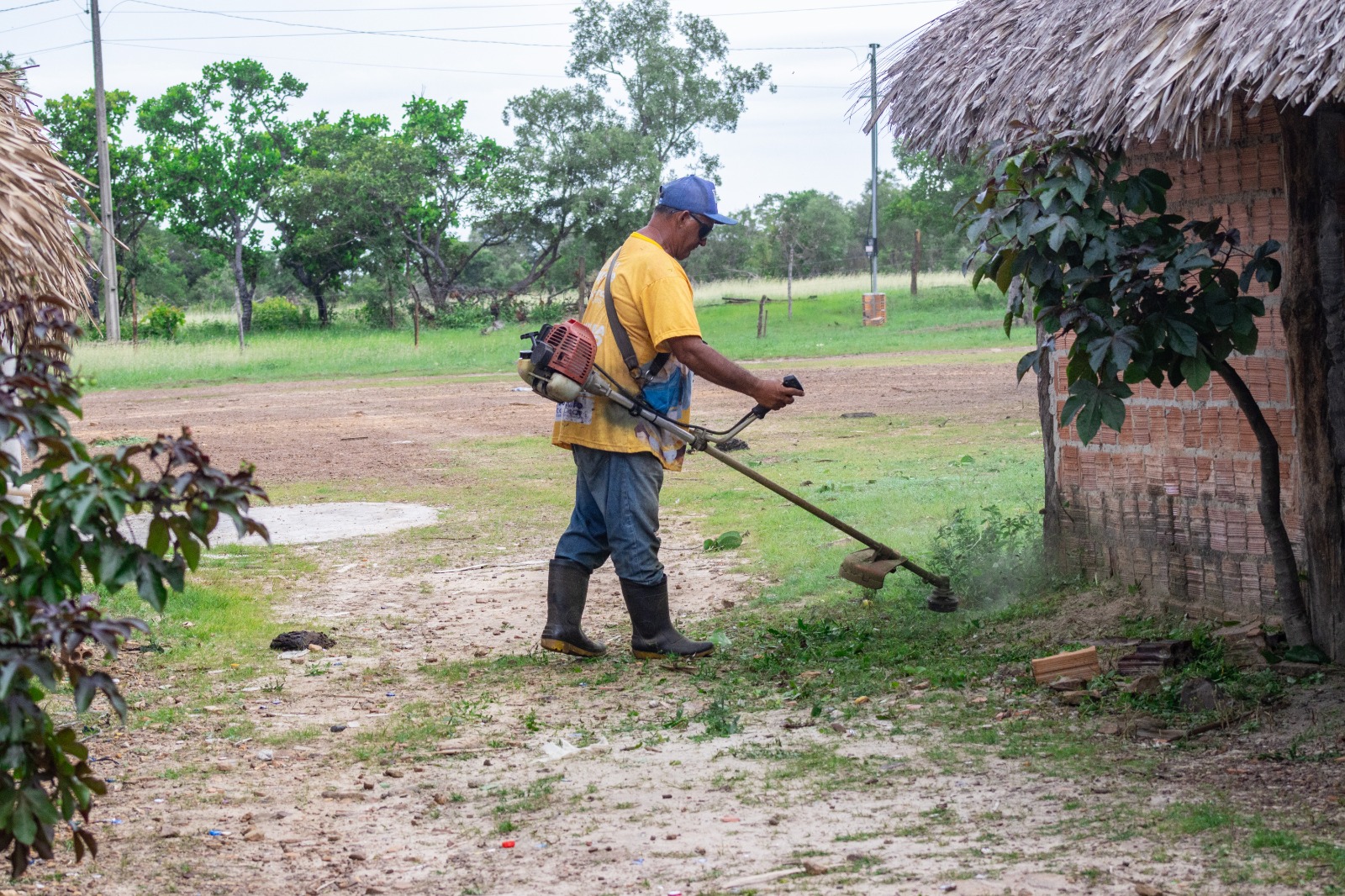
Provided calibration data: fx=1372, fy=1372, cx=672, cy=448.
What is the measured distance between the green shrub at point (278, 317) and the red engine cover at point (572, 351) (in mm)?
41556

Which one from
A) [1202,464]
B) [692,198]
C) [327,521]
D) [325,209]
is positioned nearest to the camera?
[1202,464]

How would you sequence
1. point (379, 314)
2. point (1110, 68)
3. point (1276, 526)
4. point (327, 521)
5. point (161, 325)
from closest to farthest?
point (1110, 68) < point (1276, 526) < point (327, 521) < point (161, 325) < point (379, 314)

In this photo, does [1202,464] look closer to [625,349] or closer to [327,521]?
[625,349]

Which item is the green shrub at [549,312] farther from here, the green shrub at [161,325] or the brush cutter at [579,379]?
the brush cutter at [579,379]

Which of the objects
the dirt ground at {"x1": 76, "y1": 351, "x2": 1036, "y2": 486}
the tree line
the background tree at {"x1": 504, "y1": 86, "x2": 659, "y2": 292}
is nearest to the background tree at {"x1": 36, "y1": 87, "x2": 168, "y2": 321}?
the tree line

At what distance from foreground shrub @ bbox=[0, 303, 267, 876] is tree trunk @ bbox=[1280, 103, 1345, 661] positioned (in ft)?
12.8

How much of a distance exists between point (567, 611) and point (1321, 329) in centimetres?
329

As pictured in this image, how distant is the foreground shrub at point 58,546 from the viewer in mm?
2596

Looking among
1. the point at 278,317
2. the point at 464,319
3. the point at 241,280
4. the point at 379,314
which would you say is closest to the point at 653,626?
the point at 464,319

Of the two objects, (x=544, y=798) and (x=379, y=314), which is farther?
(x=379, y=314)

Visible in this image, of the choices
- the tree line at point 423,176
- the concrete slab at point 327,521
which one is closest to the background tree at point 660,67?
the tree line at point 423,176

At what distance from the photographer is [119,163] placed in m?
43.9

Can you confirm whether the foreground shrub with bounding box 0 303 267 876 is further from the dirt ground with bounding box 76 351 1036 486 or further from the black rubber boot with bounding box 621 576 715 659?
the dirt ground with bounding box 76 351 1036 486

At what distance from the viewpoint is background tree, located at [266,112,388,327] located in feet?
139
